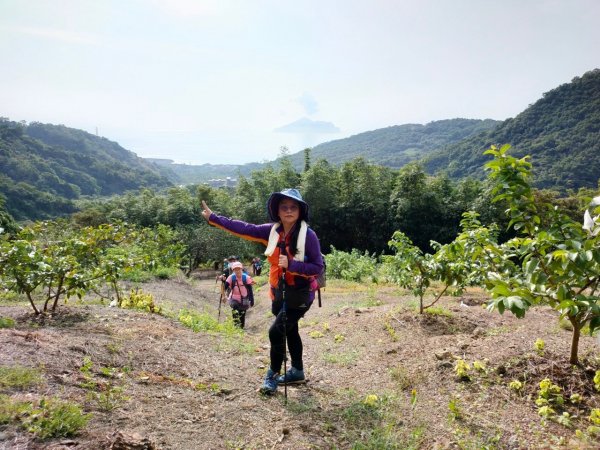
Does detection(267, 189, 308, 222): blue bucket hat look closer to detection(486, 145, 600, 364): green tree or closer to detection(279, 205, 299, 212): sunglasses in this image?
detection(279, 205, 299, 212): sunglasses

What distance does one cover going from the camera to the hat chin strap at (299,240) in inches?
149

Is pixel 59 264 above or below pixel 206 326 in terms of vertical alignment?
above

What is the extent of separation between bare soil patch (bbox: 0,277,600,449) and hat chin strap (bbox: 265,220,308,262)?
4.70 ft

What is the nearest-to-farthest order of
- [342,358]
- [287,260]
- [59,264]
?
[287,260] < [342,358] < [59,264]

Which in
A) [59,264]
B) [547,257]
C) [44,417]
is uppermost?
[547,257]

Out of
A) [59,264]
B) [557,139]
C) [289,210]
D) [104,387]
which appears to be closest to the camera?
[104,387]

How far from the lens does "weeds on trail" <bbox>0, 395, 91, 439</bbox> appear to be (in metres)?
2.58

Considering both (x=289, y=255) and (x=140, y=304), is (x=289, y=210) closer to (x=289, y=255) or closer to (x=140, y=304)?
(x=289, y=255)

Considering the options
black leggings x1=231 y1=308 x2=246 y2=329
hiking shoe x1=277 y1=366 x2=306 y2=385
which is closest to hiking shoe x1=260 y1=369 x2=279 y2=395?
hiking shoe x1=277 y1=366 x2=306 y2=385

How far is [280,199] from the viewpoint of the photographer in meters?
3.99

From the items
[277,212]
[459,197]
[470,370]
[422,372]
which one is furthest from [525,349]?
[459,197]

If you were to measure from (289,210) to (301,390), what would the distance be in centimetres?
195

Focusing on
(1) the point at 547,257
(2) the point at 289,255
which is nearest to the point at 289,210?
(2) the point at 289,255

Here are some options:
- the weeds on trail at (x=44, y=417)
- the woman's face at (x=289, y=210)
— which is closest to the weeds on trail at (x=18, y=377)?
the weeds on trail at (x=44, y=417)
